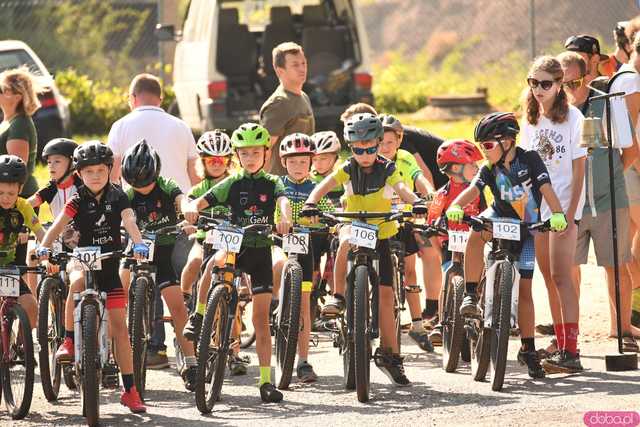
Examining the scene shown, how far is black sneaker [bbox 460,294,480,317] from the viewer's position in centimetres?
1038

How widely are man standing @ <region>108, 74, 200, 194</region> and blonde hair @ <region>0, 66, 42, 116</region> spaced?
64cm

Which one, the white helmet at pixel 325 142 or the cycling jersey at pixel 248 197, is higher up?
the white helmet at pixel 325 142

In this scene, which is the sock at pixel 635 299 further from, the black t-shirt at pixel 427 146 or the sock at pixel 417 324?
the black t-shirt at pixel 427 146

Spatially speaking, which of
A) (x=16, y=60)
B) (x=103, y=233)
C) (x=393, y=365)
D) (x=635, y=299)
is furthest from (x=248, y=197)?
(x=16, y=60)

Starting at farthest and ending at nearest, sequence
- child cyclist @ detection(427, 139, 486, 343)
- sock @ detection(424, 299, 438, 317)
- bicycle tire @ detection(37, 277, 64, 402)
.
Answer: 1. sock @ detection(424, 299, 438, 317)
2. child cyclist @ detection(427, 139, 486, 343)
3. bicycle tire @ detection(37, 277, 64, 402)

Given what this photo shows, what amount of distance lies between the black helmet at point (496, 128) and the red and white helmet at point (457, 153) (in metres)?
1.22

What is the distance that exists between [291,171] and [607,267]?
7.34ft

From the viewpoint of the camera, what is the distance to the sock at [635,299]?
39.9 ft

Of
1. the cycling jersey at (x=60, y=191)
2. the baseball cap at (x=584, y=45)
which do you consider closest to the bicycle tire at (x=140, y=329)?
the cycling jersey at (x=60, y=191)

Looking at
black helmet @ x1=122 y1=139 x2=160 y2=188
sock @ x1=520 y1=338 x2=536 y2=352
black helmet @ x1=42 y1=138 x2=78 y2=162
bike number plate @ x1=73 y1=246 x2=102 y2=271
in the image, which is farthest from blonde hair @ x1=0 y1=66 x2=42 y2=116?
sock @ x1=520 y1=338 x2=536 y2=352

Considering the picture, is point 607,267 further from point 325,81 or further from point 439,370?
point 325,81

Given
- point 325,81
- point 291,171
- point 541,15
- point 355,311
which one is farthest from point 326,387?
point 541,15

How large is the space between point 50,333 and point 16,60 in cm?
906

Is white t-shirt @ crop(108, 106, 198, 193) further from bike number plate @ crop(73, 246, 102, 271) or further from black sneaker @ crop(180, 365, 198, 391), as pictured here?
bike number plate @ crop(73, 246, 102, 271)
